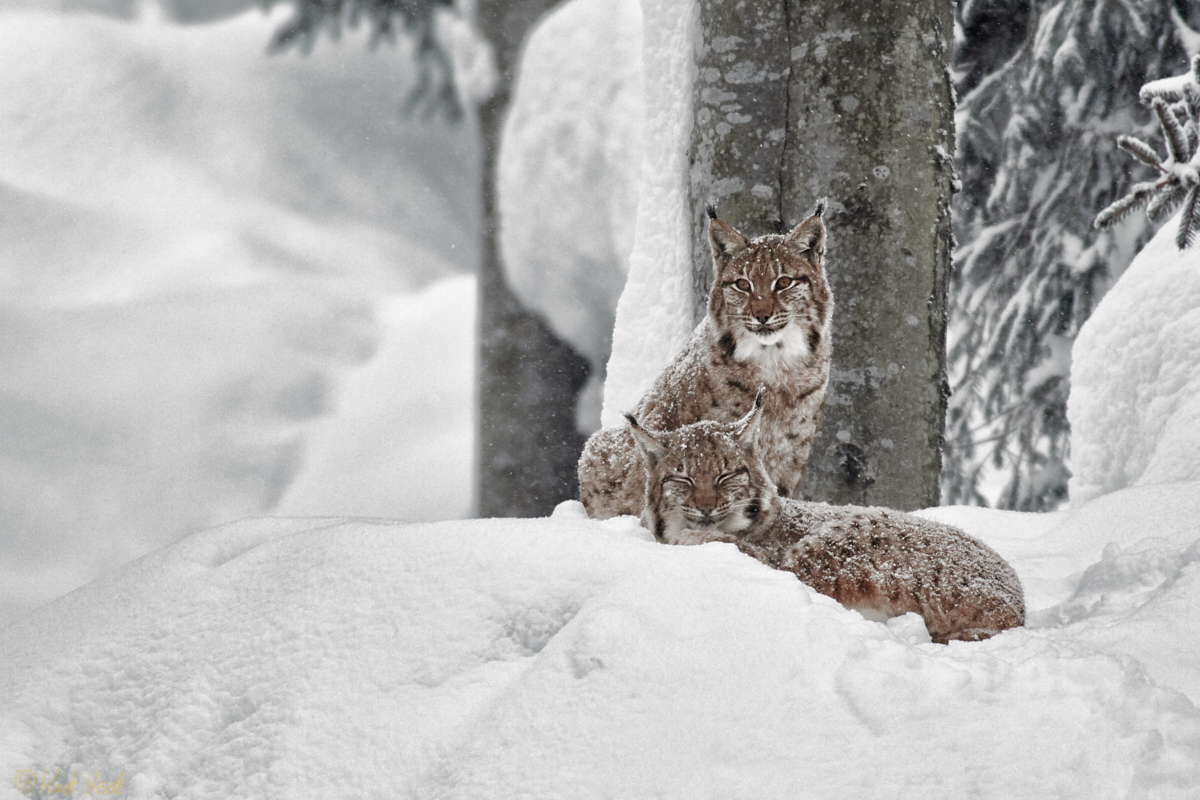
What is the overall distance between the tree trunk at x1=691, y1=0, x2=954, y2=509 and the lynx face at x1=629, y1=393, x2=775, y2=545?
3.49 feet

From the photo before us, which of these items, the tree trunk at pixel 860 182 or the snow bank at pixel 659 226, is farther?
the snow bank at pixel 659 226

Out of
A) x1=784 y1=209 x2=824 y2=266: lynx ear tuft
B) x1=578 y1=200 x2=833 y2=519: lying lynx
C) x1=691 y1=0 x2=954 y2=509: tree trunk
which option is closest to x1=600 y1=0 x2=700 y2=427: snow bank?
x1=691 y1=0 x2=954 y2=509: tree trunk

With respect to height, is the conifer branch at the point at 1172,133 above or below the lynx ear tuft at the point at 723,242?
above

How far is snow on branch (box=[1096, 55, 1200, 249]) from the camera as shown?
10.5 ft

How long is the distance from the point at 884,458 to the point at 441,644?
229 cm

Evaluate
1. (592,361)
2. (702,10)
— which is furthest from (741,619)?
(592,361)

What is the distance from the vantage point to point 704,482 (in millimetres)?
2402

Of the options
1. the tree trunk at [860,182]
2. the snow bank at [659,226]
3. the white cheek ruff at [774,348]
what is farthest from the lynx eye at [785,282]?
the snow bank at [659,226]

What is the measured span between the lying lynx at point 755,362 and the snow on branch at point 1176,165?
1.32 m

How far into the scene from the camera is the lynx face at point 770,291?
2.81 meters

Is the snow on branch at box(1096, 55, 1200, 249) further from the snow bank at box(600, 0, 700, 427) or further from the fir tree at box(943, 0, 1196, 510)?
the fir tree at box(943, 0, 1196, 510)

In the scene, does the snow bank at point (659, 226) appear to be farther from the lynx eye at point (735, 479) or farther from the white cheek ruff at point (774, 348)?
the lynx eye at point (735, 479)

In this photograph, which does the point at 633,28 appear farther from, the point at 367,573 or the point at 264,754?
the point at 264,754

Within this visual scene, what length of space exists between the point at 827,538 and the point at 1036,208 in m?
5.87
